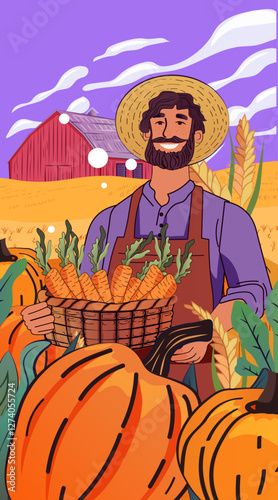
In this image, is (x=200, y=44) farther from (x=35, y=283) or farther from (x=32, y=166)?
(x=35, y=283)

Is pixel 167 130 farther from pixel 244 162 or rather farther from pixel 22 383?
pixel 22 383

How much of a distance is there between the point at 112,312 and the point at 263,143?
92 centimetres

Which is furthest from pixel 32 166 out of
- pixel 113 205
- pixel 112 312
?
pixel 112 312

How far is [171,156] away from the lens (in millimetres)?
2268

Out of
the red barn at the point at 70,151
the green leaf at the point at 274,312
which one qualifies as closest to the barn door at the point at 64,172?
the red barn at the point at 70,151

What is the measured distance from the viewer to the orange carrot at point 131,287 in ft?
6.38

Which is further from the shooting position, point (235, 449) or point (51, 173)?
point (51, 173)

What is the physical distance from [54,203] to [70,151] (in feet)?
0.75

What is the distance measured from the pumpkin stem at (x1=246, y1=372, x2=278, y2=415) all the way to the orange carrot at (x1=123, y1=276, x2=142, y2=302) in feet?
1.92

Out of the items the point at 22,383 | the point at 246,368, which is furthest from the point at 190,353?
the point at 22,383

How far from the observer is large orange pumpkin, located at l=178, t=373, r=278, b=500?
1.92 meters

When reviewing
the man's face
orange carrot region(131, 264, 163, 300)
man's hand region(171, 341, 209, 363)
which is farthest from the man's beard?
man's hand region(171, 341, 209, 363)

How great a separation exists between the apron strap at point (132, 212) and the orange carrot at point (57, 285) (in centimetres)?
43

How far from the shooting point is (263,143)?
7.18 feet
